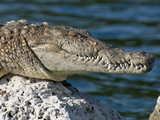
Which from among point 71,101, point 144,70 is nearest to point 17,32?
point 71,101

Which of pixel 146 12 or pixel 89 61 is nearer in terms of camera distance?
pixel 89 61

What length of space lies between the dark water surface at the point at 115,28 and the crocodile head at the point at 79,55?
314cm

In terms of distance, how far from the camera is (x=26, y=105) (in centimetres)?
380

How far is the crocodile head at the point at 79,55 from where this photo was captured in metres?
3.84

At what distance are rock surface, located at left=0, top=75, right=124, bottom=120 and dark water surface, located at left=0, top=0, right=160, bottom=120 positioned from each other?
288 cm

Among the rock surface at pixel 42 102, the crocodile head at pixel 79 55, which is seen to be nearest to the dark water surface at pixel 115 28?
the rock surface at pixel 42 102

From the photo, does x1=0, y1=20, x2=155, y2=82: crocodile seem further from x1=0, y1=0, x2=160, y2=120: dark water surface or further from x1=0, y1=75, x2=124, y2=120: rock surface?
x1=0, y1=0, x2=160, y2=120: dark water surface

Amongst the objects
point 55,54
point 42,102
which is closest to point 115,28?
point 55,54

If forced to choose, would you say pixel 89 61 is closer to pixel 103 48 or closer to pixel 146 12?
pixel 103 48

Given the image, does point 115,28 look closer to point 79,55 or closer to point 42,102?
point 79,55

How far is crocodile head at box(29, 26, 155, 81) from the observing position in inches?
151

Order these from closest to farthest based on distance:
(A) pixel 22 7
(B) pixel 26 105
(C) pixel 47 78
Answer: (B) pixel 26 105 < (C) pixel 47 78 < (A) pixel 22 7

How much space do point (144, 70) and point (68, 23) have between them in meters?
8.05

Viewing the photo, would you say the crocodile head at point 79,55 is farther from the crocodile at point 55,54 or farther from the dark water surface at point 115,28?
the dark water surface at point 115,28
